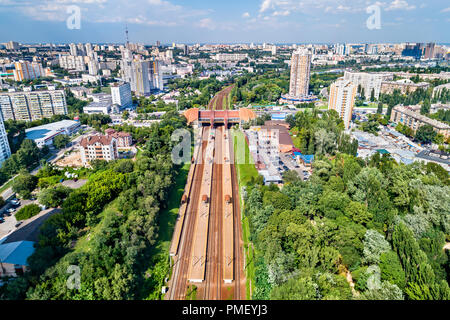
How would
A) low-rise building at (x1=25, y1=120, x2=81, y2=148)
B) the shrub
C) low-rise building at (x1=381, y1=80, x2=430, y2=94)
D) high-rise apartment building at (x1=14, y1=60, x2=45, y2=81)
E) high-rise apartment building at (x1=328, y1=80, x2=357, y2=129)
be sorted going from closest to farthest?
the shrub
low-rise building at (x1=25, y1=120, x2=81, y2=148)
high-rise apartment building at (x1=328, y1=80, x2=357, y2=129)
low-rise building at (x1=381, y1=80, x2=430, y2=94)
high-rise apartment building at (x1=14, y1=60, x2=45, y2=81)

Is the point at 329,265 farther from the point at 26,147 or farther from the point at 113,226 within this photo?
the point at 26,147

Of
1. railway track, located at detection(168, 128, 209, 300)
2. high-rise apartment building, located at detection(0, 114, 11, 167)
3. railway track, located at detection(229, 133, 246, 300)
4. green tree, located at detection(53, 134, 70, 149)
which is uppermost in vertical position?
high-rise apartment building, located at detection(0, 114, 11, 167)

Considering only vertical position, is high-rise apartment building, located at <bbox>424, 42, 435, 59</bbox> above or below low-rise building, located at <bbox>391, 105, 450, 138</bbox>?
above

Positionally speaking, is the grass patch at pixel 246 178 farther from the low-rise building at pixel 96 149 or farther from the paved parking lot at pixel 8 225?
the paved parking lot at pixel 8 225

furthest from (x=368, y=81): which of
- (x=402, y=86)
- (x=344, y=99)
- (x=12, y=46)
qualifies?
(x=12, y=46)

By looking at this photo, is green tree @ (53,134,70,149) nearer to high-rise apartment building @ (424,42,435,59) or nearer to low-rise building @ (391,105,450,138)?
low-rise building @ (391,105,450,138)

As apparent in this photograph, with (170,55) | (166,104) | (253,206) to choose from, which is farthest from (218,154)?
(170,55)
